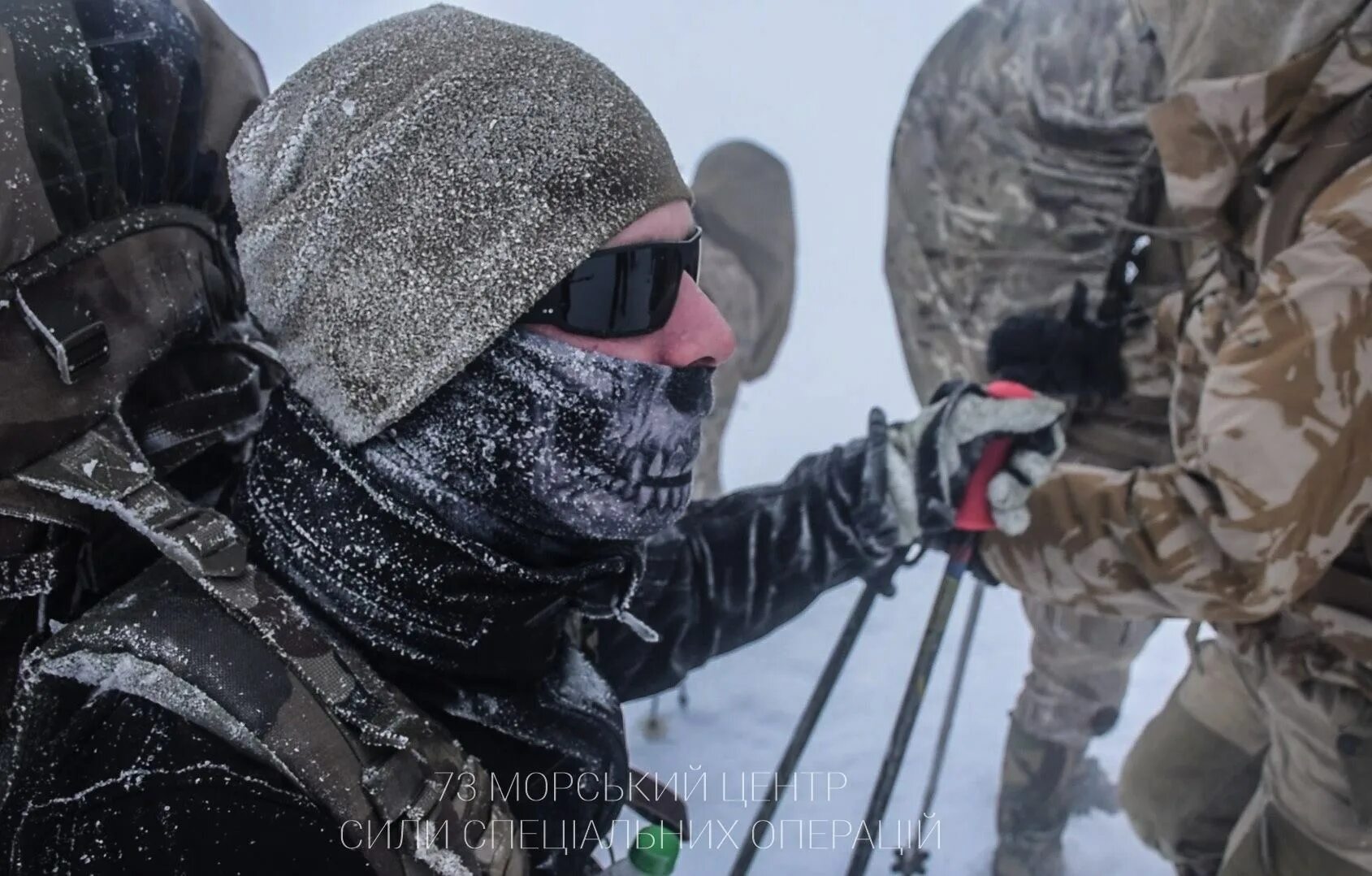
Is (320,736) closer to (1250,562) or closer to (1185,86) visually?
(1250,562)

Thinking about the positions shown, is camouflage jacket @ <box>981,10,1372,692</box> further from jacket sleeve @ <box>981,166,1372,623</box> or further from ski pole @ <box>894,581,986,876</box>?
ski pole @ <box>894,581,986,876</box>

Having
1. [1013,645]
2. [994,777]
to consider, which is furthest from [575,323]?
[1013,645]

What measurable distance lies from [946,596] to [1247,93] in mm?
1066

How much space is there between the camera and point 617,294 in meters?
Answer: 1.06

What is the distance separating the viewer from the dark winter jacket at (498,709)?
84cm

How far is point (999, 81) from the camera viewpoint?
2.90m

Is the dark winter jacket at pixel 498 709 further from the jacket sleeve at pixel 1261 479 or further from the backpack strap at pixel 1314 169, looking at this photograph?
the backpack strap at pixel 1314 169

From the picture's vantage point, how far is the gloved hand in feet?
5.34

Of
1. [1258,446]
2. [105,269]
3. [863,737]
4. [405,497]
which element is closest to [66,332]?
[105,269]

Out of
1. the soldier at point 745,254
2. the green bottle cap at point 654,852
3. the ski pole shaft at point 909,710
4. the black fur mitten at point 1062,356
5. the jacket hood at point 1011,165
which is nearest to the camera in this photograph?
the green bottle cap at point 654,852

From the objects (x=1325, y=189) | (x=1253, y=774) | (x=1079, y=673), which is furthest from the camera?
(x=1079, y=673)

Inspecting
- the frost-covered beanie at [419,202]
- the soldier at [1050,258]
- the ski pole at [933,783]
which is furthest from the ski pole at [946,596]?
the frost-covered beanie at [419,202]

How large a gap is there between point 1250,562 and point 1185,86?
83cm

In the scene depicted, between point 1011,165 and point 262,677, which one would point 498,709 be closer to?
point 262,677
